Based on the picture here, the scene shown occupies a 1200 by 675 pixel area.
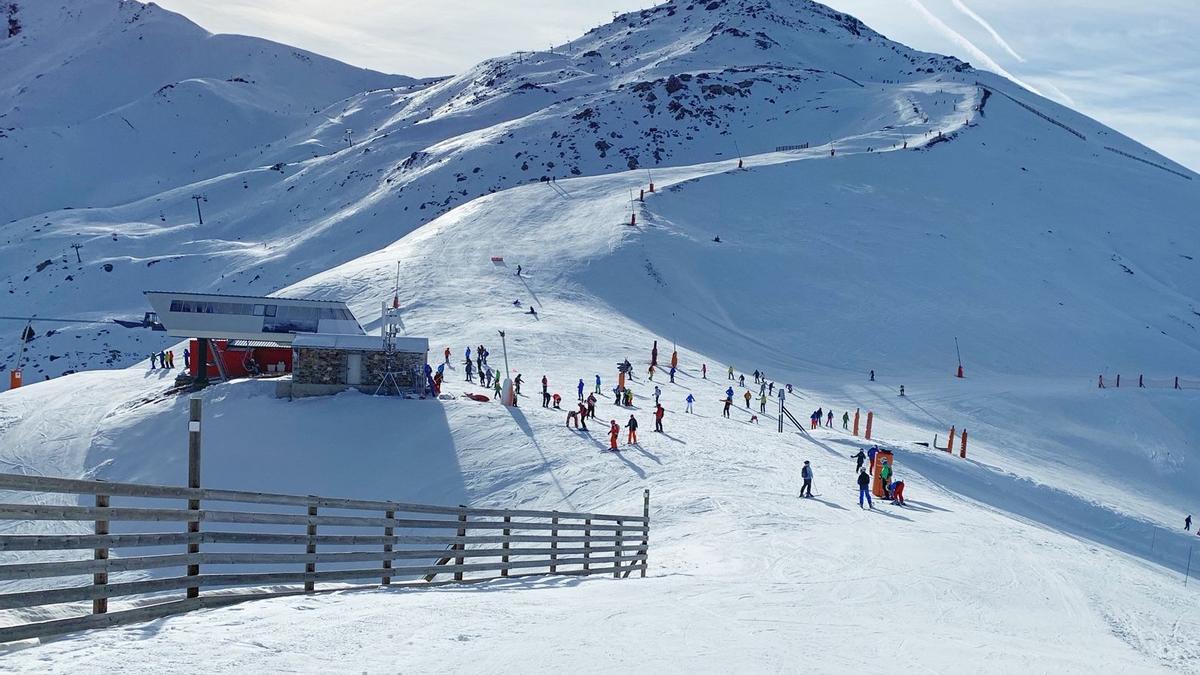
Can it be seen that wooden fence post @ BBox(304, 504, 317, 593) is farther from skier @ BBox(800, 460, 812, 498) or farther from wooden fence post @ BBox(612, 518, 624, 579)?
skier @ BBox(800, 460, 812, 498)

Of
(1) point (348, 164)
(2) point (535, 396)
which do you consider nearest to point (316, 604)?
(2) point (535, 396)

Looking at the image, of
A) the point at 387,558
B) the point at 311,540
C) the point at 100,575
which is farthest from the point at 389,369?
the point at 100,575

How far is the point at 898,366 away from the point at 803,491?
3361 cm

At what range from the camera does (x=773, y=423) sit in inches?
1614

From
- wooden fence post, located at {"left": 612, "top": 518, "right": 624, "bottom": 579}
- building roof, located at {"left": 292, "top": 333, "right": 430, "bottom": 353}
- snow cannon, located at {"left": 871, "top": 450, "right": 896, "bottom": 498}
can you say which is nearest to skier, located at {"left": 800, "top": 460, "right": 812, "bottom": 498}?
snow cannon, located at {"left": 871, "top": 450, "right": 896, "bottom": 498}

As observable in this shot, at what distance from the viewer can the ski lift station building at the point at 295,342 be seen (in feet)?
124

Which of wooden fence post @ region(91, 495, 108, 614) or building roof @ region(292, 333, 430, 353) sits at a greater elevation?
wooden fence post @ region(91, 495, 108, 614)

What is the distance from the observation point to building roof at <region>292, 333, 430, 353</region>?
37.8 metres

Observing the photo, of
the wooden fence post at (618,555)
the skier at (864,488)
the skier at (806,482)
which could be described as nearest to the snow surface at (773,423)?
the skier at (864,488)

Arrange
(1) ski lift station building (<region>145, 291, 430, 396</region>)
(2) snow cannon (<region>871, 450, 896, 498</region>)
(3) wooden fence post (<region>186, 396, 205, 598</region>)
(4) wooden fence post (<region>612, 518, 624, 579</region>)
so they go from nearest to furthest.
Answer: (3) wooden fence post (<region>186, 396, 205, 598</region>) < (4) wooden fence post (<region>612, 518, 624, 579</region>) < (2) snow cannon (<region>871, 450, 896, 498</region>) < (1) ski lift station building (<region>145, 291, 430, 396</region>)

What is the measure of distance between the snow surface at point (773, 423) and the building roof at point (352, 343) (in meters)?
2.21

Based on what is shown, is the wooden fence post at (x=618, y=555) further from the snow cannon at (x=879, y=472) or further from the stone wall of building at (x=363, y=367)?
the stone wall of building at (x=363, y=367)

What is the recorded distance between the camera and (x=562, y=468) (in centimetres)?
3078

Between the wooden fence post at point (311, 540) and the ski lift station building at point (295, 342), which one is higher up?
the wooden fence post at point (311, 540)
